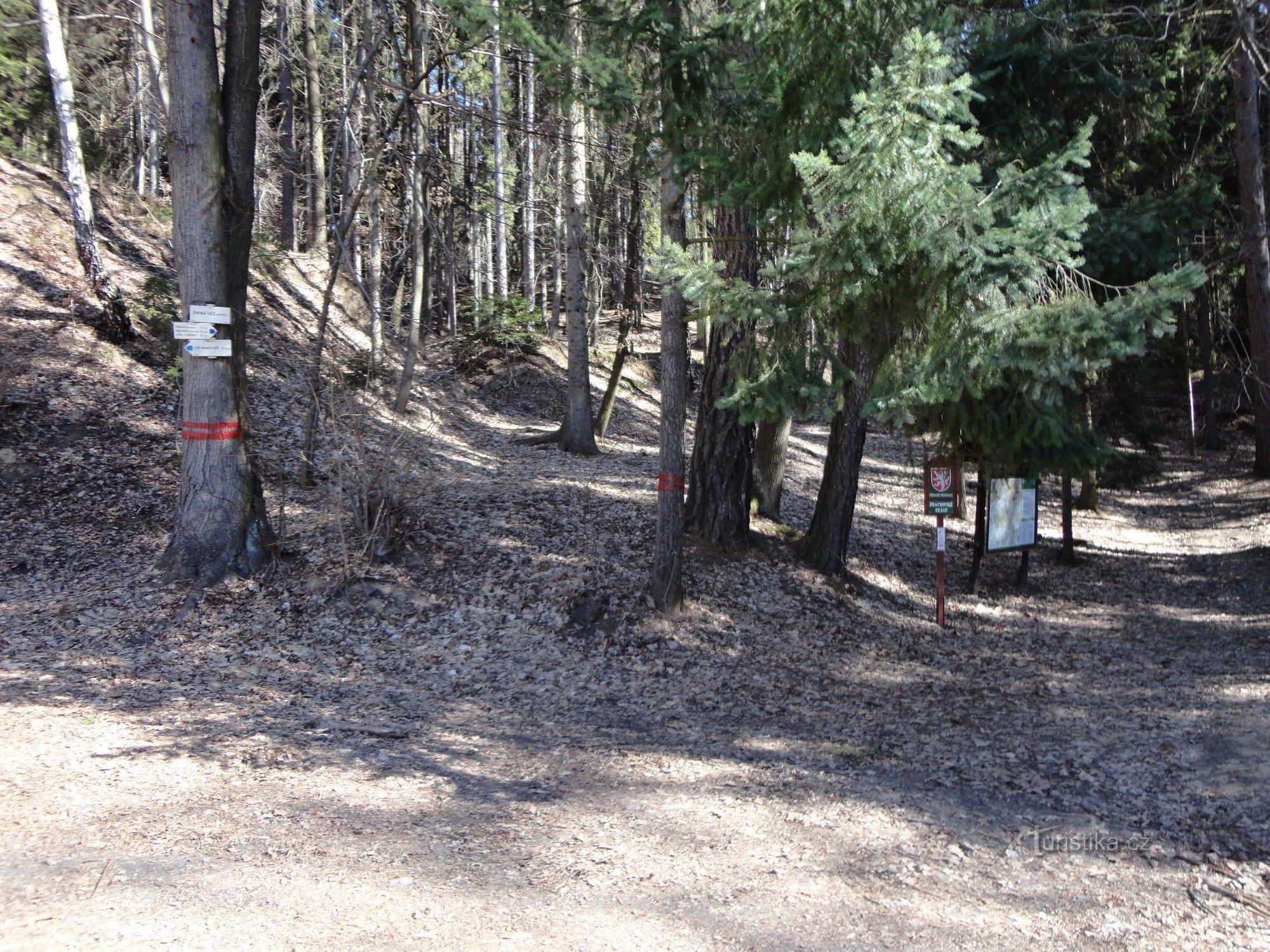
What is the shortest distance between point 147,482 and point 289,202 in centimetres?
1455

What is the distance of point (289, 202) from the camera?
A: 76.1 ft

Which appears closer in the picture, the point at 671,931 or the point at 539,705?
the point at 671,931

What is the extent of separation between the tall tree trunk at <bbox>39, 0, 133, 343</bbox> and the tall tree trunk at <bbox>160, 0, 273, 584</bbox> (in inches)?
194

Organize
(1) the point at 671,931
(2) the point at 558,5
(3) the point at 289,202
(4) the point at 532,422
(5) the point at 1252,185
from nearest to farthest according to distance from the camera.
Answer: (1) the point at 671,931
(2) the point at 558,5
(5) the point at 1252,185
(4) the point at 532,422
(3) the point at 289,202

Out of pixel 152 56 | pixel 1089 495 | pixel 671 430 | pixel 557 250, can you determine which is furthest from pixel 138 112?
pixel 1089 495

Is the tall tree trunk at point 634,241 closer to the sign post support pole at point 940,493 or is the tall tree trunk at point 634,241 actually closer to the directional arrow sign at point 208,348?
the sign post support pole at point 940,493

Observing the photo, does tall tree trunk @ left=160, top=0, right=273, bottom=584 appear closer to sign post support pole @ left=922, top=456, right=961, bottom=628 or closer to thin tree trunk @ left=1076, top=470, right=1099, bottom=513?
sign post support pole @ left=922, top=456, right=961, bottom=628

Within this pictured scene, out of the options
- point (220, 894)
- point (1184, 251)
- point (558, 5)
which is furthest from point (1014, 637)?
point (220, 894)

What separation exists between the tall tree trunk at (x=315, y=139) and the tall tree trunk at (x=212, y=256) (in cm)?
833

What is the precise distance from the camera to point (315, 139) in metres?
20.9

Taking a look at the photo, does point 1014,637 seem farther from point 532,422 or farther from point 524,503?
point 532,422

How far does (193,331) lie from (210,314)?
25 centimetres

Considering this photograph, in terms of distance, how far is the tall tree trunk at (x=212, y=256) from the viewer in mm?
9062

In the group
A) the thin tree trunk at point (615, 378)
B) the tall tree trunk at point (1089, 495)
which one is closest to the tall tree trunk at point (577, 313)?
the thin tree trunk at point (615, 378)
